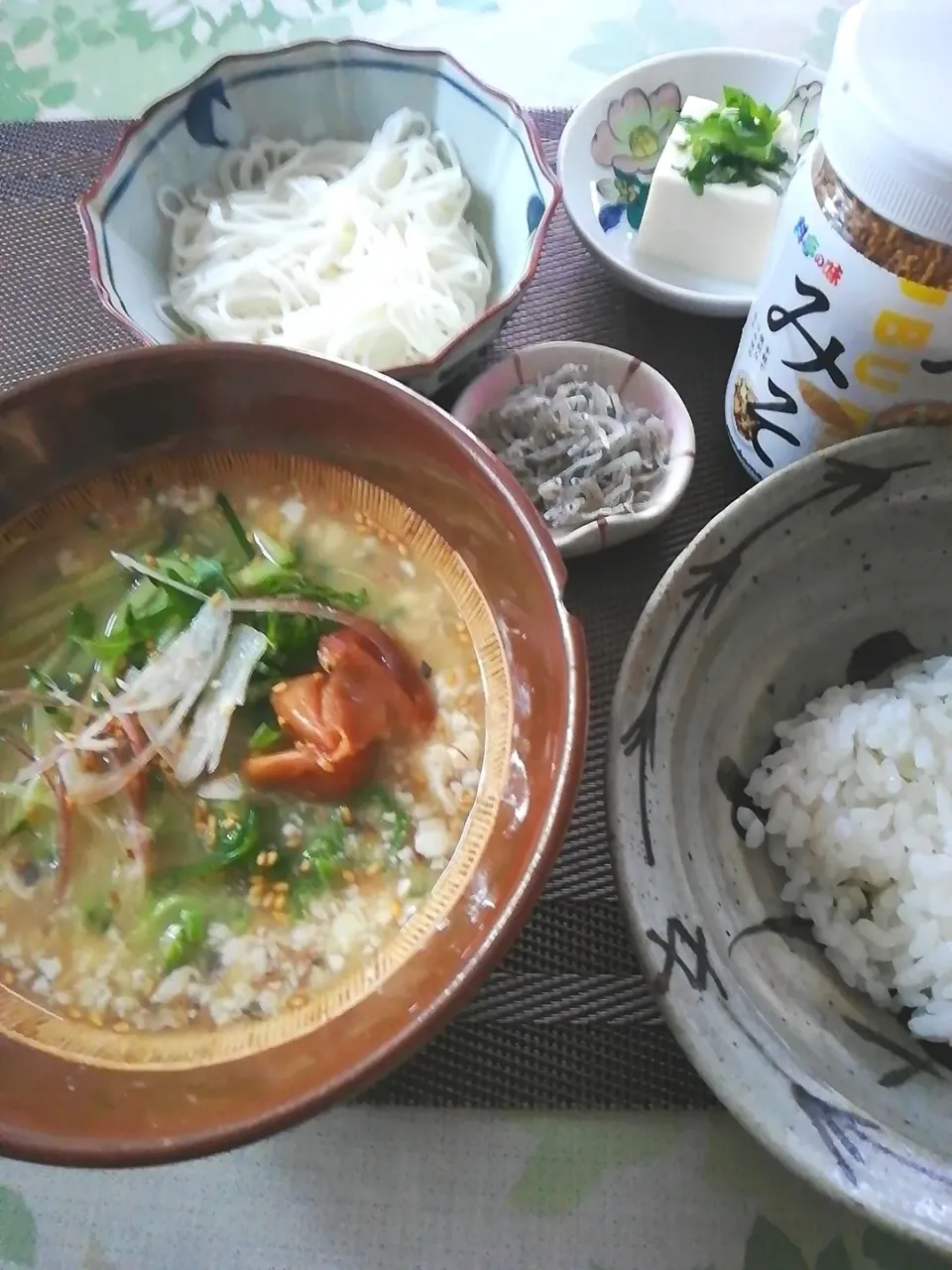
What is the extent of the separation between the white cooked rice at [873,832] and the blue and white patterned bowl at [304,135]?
56 cm

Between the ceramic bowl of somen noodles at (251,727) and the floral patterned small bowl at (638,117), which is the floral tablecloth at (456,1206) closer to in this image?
the ceramic bowl of somen noodles at (251,727)

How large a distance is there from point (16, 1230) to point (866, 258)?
108 cm

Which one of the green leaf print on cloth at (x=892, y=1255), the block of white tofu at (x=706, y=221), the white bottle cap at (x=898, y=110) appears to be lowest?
the green leaf print on cloth at (x=892, y=1255)

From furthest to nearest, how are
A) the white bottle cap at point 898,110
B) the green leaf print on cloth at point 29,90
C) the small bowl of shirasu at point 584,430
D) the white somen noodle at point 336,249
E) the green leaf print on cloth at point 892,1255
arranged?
the green leaf print on cloth at point 29,90, the white somen noodle at point 336,249, the small bowl of shirasu at point 584,430, the green leaf print on cloth at point 892,1255, the white bottle cap at point 898,110

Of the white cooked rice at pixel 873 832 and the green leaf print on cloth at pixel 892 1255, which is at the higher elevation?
the white cooked rice at pixel 873 832

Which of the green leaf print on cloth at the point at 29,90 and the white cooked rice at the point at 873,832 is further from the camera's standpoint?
the green leaf print on cloth at the point at 29,90

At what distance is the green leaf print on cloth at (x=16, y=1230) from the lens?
0.87m

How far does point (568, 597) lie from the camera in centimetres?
112

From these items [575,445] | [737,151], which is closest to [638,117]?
[737,151]

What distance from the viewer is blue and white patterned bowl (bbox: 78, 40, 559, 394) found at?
3.93ft

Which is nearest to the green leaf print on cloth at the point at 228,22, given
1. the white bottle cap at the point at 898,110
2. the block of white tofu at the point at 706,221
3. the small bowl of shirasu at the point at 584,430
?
the block of white tofu at the point at 706,221

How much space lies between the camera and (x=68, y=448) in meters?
0.96

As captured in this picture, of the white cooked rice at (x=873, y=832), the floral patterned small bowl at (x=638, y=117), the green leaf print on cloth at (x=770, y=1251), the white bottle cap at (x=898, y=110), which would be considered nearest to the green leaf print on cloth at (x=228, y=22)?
the floral patterned small bowl at (x=638, y=117)

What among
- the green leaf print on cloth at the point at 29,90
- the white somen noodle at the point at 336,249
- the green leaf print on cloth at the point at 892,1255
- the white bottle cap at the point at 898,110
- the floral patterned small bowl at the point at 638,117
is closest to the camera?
the white bottle cap at the point at 898,110
